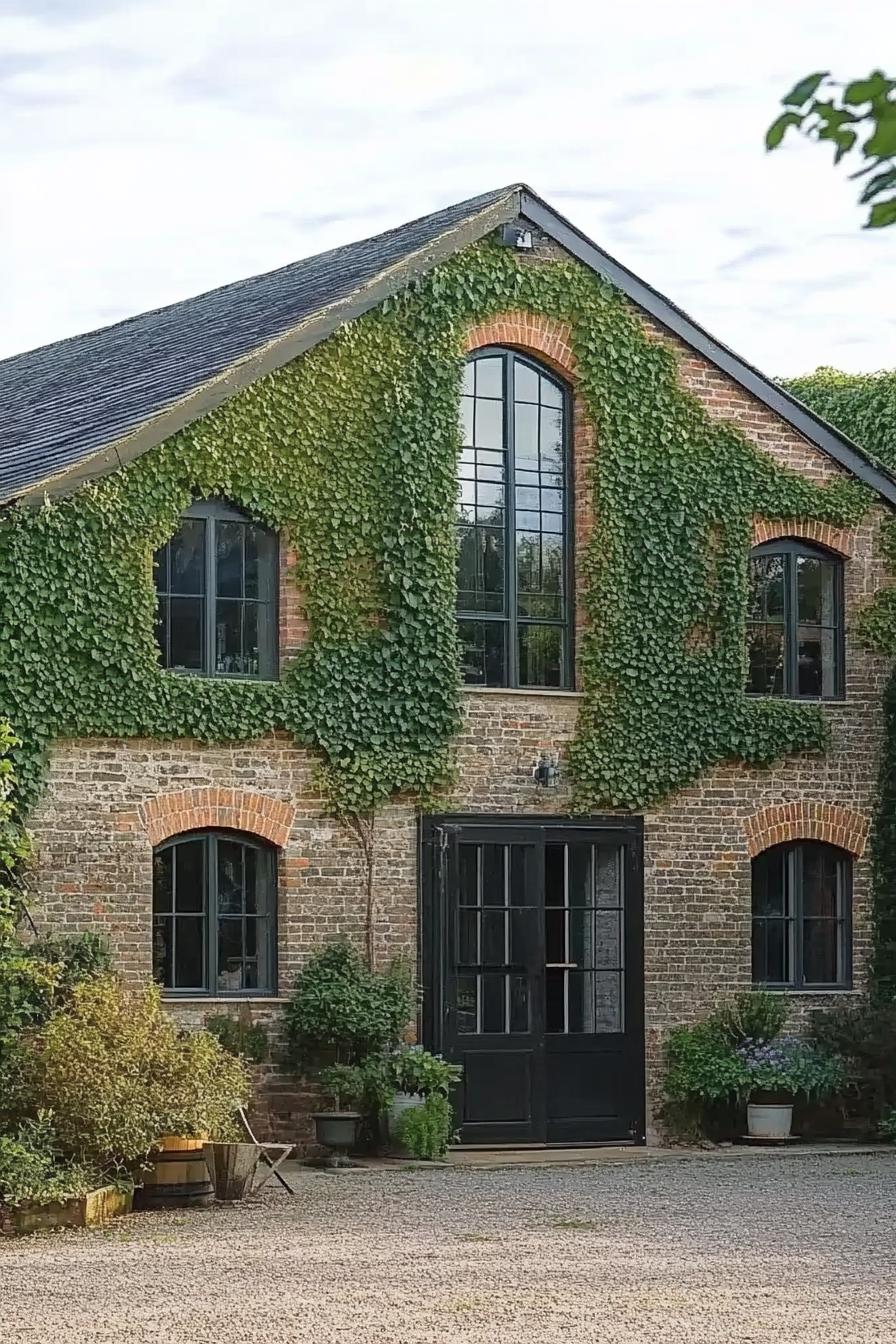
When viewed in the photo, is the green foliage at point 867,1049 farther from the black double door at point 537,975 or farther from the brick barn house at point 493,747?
the black double door at point 537,975

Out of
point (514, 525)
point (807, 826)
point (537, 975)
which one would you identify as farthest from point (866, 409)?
point (537, 975)

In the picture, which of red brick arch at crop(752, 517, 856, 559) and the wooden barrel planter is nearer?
the wooden barrel planter

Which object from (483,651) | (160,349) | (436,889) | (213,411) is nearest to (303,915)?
(436,889)

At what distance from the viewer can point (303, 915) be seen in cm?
1675

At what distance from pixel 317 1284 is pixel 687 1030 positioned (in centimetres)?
846

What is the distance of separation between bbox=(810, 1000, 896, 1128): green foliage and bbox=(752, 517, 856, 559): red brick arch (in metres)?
4.15

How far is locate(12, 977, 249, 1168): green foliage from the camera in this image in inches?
510

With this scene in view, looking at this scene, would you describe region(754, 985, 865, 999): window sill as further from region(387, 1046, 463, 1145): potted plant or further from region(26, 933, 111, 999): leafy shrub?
region(26, 933, 111, 999): leafy shrub

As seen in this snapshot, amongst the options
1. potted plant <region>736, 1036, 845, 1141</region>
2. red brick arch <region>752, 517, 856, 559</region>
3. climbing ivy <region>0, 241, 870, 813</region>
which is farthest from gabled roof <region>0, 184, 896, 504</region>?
potted plant <region>736, 1036, 845, 1141</region>

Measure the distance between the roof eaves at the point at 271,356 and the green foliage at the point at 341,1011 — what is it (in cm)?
416

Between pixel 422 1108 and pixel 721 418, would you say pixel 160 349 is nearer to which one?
pixel 721 418

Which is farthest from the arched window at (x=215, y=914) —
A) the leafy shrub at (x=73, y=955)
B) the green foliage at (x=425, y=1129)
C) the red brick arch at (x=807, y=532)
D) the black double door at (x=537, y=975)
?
the red brick arch at (x=807, y=532)

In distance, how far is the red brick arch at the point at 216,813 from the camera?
52.9 feet

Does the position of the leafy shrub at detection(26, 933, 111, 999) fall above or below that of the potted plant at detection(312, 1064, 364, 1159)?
above
